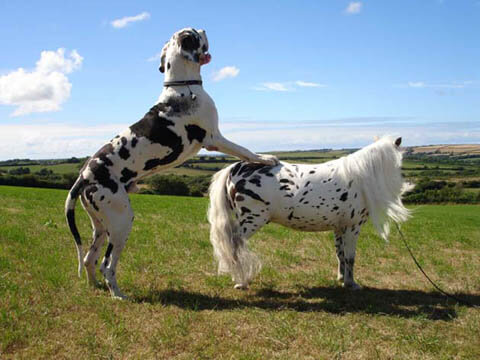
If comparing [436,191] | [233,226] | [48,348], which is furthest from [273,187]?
[436,191]

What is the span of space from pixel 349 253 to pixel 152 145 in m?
3.35

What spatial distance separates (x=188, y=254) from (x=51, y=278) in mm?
2778

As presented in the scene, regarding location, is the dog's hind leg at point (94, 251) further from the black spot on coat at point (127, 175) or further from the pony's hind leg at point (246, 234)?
the pony's hind leg at point (246, 234)

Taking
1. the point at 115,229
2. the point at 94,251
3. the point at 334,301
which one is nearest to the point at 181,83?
the point at 115,229

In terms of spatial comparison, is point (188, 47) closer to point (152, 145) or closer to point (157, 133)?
point (157, 133)

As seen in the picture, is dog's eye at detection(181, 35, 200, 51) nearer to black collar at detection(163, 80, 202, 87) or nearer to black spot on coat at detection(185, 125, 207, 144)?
black collar at detection(163, 80, 202, 87)

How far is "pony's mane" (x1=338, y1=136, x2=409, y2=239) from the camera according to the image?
5781mm

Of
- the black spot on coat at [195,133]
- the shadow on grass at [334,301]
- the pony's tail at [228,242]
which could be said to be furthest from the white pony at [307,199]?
the black spot on coat at [195,133]

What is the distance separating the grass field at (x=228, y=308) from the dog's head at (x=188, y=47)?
3235mm

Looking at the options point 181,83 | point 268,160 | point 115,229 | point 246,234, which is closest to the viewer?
point 115,229

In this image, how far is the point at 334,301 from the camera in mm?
5402

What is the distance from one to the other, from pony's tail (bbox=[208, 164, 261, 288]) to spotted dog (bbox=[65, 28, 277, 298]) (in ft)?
2.87

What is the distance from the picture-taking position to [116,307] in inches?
189

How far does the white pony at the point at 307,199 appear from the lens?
5.62 metres
